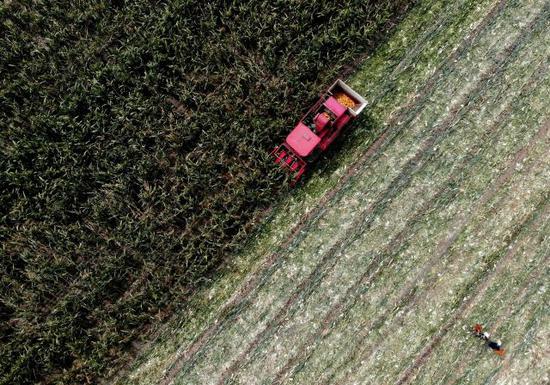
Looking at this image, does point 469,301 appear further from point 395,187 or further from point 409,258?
point 395,187

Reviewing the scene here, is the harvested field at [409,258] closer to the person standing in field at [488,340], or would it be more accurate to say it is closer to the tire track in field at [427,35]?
the person standing in field at [488,340]

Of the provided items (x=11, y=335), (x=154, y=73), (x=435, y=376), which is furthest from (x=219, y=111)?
(x=435, y=376)

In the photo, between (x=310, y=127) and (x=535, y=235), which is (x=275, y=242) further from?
(x=535, y=235)

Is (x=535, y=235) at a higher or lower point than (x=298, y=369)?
higher

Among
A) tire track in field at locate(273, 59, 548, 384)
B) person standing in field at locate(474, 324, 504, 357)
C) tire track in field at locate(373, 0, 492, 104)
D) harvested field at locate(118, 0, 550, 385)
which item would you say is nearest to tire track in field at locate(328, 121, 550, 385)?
harvested field at locate(118, 0, 550, 385)

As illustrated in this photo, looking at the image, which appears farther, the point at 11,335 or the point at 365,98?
the point at 365,98

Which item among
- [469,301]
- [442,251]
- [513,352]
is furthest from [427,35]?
[513,352]

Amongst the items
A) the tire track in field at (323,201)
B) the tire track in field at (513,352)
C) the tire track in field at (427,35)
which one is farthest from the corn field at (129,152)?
the tire track in field at (513,352)

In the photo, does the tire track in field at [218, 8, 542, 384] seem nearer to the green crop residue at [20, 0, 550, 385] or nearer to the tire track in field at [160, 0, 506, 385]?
the green crop residue at [20, 0, 550, 385]
